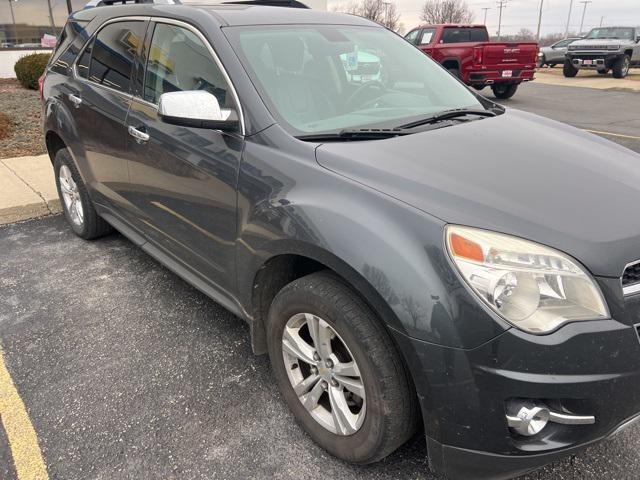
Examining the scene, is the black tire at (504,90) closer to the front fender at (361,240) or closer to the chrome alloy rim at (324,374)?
the front fender at (361,240)

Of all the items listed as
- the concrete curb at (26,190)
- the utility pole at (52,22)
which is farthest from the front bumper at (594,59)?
the concrete curb at (26,190)

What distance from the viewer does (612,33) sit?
20.6 meters

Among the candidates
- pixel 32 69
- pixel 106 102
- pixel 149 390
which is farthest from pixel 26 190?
pixel 32 69

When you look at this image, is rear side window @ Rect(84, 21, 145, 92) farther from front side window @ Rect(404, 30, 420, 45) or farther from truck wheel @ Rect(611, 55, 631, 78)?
truck wheel @ Rect(611, 55, 631, 78)

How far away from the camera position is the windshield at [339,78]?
7.97 ft

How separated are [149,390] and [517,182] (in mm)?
1964

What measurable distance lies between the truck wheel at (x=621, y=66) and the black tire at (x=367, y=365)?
2251 centimetres

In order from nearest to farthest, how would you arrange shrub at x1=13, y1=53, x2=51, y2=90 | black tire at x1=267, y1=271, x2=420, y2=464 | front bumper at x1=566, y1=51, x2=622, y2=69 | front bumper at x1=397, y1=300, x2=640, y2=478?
front bumper at x1=397, y1=300, x2=640, y2=478 < black tire at x1=267, y1=271, x2=420, y2=464 < shrub at x1=13, y1=53, x2=51, y2=90 < front bumper at x1=566, y1=51, x2=622, y2=69

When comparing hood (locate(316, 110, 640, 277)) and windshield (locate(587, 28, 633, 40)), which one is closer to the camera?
hood (locate(316, 110, 640, 277))

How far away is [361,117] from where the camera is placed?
2512mm

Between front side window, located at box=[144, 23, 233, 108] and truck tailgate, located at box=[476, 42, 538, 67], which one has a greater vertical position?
front side window, located at box=[144, 23, 233, 108]

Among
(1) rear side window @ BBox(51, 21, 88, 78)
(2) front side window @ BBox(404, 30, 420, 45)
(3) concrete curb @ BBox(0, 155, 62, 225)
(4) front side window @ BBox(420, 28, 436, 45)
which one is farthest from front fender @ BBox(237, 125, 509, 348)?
(2) front side window @ BBox(404, 30, 420, 45)

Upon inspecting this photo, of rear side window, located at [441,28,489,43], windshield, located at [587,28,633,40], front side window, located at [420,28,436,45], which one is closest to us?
rear side window, located at [441,28,489,43]

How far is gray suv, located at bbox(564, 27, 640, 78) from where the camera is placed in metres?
19.7
